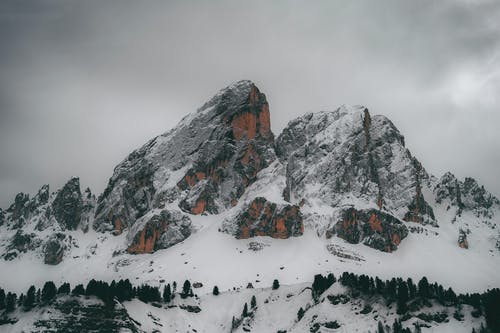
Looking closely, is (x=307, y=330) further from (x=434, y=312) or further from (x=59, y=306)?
(x=59, y=306)

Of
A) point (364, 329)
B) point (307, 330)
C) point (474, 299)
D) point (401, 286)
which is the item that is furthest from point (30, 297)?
point (474, 299)

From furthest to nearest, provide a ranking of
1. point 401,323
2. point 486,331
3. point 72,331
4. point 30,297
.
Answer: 1. point 30,297
2. point 72,331
3. point 401,323
4. point 486,331

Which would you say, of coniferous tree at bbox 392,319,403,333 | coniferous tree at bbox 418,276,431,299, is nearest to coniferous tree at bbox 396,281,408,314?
coniferous tree at bbox 418,276,431,299

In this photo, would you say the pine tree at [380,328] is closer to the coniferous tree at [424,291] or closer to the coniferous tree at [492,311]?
the coniferous tree at [424,291]

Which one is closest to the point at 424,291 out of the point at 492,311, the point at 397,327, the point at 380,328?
the point at 397,327

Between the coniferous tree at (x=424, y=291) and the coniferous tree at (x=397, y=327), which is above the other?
the coniferous tree at (x=424, y=291)

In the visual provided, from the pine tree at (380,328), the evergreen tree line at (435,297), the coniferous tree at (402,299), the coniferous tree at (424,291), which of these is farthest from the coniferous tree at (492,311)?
the pine tree at (380,328)

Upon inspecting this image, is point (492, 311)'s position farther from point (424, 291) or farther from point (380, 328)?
point (380, 328)

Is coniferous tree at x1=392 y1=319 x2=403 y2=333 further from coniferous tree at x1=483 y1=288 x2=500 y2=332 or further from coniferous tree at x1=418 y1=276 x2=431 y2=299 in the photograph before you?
coniferous tree at x1=483 y1=288 x2=500 y2=332

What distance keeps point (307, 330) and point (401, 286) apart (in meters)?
33.3

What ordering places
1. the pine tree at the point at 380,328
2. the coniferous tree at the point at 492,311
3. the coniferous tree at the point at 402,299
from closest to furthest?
the coniferous tree at the point at 492,311 < the pine tree at the point at 380,328 < the coniferous tree at the point at 402,299

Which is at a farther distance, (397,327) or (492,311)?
(397,327)

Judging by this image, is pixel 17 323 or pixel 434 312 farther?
pixel 17 323

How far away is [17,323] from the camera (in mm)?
188625
